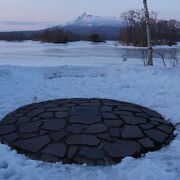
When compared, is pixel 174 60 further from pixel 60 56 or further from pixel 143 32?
pixel 143 32

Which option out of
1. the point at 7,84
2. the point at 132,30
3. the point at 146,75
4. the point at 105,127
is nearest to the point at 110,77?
the point at 146,75

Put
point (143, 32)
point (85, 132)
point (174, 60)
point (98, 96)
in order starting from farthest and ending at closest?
point (143, 32) < point (174, 60) < point (98, 96) < point (85, 132)

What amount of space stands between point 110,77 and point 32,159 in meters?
5.25

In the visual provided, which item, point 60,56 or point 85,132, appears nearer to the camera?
point 85,132

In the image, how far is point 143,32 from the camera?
4200 centimetres

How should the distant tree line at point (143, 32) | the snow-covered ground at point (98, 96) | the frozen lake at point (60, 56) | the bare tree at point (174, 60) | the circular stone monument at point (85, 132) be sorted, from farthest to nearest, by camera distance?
the distant tree line at point (143, 32), the frozen lake at point (60, 56), the bare tree at point (174, 60), the circular stone monument at point (85, 132), the snow-covered ground at point (98, 96)

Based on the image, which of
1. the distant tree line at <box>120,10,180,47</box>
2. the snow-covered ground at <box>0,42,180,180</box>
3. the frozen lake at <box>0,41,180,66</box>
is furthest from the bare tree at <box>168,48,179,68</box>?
the distant tree line at <box>120,10,180,47</box>

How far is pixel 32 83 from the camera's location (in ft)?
25.7

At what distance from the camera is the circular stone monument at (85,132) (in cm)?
354

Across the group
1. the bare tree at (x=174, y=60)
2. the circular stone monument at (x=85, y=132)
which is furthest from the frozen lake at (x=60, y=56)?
the circular stone monument at (x=85, y=132)

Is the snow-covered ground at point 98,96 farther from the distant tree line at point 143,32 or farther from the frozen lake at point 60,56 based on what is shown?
the distant tree line at point 143,32

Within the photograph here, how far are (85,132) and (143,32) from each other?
39550 millimetres

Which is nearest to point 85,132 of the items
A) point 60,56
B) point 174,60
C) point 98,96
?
point 98,96

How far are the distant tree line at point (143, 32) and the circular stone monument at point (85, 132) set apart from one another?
115 ft
